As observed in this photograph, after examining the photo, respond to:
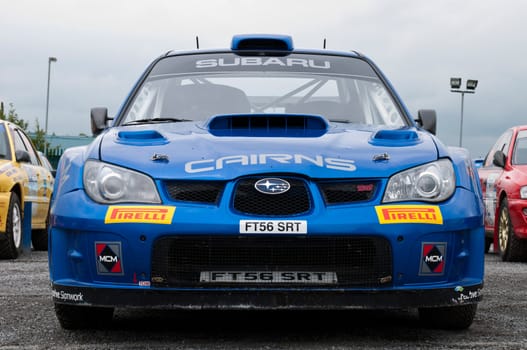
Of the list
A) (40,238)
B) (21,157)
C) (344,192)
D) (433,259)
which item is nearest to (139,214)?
(344,192)

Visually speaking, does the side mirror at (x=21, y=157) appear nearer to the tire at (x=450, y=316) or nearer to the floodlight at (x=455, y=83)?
the tire at (x=450, y=316)

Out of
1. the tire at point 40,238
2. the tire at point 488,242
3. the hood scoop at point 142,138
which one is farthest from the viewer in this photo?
the tire at point 488,242

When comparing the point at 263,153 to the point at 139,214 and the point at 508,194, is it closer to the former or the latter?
the point at 139,214

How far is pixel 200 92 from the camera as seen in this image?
578 centimetres

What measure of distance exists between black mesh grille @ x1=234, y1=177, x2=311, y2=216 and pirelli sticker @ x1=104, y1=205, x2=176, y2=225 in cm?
30

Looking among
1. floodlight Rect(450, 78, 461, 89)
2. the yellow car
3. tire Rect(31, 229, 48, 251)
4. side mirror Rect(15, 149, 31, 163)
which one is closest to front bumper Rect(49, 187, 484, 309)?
the yellow car

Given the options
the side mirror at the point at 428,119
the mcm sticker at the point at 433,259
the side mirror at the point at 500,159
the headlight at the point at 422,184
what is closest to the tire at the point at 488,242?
the side mirror at the point at 500,159

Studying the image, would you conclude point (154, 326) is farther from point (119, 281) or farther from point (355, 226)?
point (355, 226)

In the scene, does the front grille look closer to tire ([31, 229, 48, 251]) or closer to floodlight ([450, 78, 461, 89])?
tire ([31, 229, 48, 251])

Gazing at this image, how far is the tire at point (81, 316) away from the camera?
15.6 ft

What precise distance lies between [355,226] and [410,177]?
406 mm

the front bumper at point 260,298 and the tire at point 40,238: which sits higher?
the front bumper at point 260,298

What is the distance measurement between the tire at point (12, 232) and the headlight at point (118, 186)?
6.06 meters

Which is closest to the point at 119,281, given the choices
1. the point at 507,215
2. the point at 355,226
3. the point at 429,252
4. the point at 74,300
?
the point at 74,300
